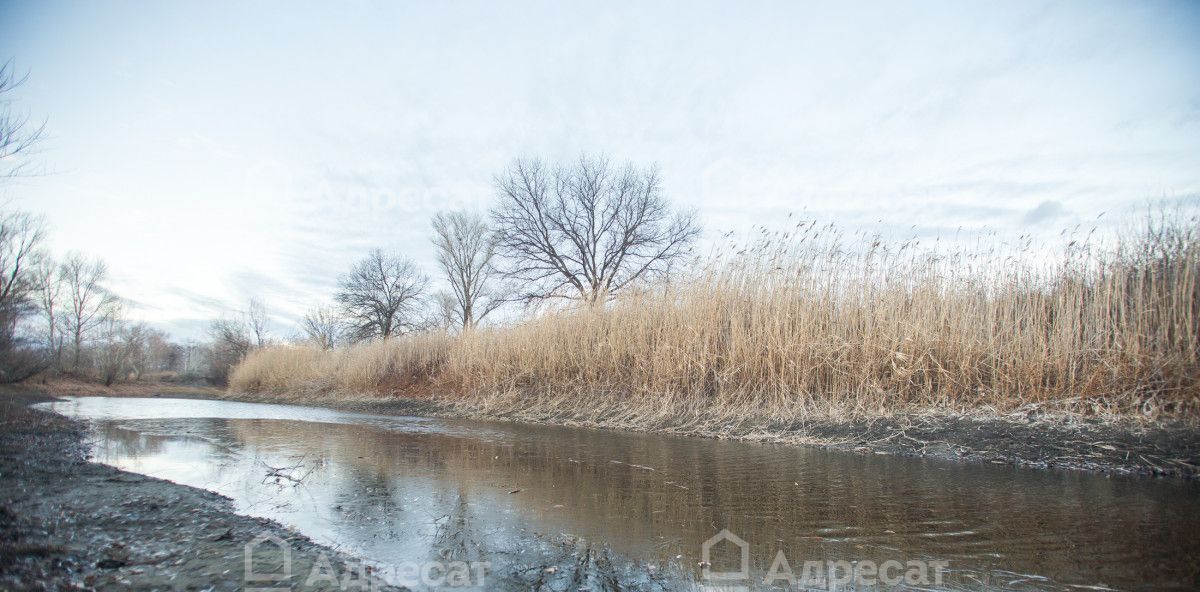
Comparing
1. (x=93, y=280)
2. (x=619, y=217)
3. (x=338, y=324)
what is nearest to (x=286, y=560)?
(x=619, y=217)

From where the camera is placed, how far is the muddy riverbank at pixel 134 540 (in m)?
1.48

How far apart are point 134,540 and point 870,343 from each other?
636 cm

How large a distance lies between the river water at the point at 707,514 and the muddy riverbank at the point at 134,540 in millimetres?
214

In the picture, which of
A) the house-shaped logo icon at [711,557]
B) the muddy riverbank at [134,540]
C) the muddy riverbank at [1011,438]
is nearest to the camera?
the muddy riverbank at [134,540]

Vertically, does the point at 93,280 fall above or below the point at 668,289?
above

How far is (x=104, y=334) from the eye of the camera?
3609cm

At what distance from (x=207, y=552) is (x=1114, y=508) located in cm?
430

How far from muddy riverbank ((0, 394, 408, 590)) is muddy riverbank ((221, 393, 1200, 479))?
477 cm

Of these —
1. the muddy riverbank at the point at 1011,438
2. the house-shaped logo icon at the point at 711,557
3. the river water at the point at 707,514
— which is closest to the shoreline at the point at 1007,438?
the muddy riverbank at the point at 1011,438

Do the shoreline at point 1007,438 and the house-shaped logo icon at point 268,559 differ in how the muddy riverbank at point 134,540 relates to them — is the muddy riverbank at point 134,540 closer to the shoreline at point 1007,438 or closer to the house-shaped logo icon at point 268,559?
the house-shaped logo icon at point 268,559

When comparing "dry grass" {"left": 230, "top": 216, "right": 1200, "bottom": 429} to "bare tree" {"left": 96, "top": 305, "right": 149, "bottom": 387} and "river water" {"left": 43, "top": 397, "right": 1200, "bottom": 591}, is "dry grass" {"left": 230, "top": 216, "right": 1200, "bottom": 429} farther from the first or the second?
"bare tree" {"left": 96, "top": 305, "right": 149, "bottom": 387}

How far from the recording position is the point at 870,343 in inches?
229

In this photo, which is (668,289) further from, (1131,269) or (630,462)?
(1131,269)

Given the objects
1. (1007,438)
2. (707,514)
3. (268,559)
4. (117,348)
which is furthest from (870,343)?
(117,348)
